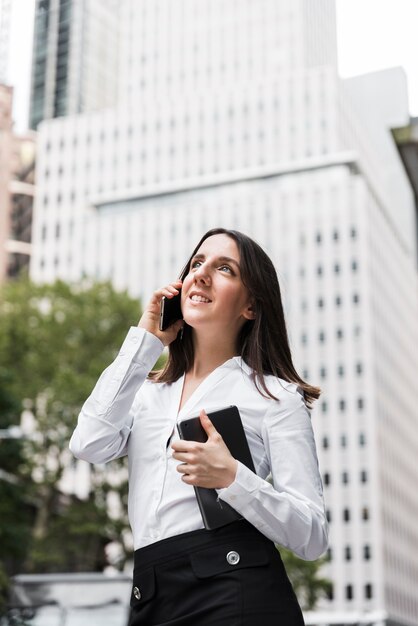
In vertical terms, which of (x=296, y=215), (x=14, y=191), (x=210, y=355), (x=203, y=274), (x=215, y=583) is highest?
(x=14, y=191)

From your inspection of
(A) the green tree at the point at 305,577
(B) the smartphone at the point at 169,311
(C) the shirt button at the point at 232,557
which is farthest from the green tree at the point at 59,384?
(C) the shirt button at the point at 232,557

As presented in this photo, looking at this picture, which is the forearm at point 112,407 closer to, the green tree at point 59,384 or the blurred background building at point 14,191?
the green tree at point 59,384

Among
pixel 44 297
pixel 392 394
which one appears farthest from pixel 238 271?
Answer: pixel 392 394

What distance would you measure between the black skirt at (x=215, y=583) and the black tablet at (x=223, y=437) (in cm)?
4

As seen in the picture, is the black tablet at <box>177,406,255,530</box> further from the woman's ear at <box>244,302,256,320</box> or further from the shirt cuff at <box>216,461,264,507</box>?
the woman's ear at <box>244,302,256,320</box>

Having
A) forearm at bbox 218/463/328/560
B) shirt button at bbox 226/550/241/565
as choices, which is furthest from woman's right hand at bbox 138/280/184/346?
shirt button at bbox 226/550/241/565

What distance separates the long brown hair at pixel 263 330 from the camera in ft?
9.21

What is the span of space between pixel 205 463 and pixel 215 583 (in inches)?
11.7

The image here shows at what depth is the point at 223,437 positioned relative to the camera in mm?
2467

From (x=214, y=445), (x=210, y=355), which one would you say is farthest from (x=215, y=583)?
(x=210, y=355)

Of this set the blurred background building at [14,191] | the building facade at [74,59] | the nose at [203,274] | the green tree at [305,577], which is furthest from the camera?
the building facade at [74,59]

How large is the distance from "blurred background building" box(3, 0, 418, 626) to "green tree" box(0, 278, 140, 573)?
41.9 metres

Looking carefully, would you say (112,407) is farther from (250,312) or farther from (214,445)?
(250,312)

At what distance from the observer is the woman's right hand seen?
282cm
